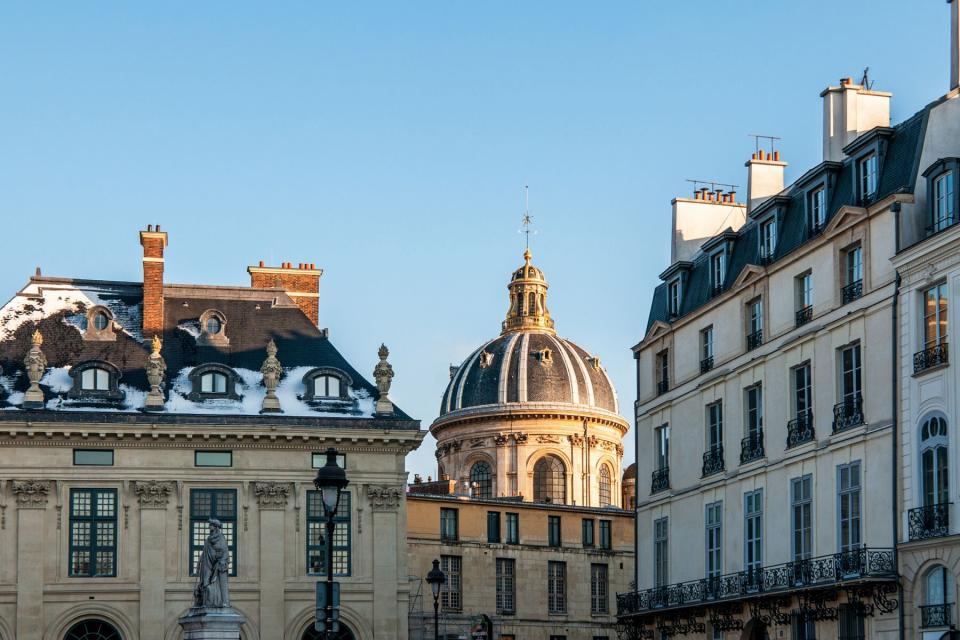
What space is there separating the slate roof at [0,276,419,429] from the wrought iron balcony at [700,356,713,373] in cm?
1184

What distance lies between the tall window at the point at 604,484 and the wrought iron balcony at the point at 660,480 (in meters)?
51.5

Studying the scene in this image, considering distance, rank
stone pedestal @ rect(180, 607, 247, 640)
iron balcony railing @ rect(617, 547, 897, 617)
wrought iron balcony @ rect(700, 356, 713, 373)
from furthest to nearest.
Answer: wrought iron balcony @ rect(700, 356, 713, 373)
iron balcony railing @ rect(617, 547, 897, 617)
stone pedestal @ rect(180, 607, 247, 640)

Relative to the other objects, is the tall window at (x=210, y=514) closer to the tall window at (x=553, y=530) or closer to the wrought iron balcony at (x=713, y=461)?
the wrought iron balcony at (x=713, y=461)

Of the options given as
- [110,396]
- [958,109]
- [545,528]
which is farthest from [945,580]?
[545,528]

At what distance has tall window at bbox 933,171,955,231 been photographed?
3881 cm

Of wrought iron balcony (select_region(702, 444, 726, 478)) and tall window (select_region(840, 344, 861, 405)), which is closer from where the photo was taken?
tall window (select_region(840, 344, 861, 405))

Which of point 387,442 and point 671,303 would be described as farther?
point 387,442

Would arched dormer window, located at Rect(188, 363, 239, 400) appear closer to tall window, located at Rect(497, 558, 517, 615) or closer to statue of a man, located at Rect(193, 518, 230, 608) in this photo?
statue of a man, located at Rect(193, 518, 230, 608)

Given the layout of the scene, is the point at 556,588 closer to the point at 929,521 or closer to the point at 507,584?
the point at 507,584

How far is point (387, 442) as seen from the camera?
194 ft

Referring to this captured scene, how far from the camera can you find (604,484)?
107062mm

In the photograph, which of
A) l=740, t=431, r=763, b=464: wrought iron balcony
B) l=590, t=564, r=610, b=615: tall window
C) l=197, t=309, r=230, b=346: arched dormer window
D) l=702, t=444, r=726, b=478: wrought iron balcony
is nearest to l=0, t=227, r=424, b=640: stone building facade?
l=197, t=309, r=230, b=346: arched dormer window

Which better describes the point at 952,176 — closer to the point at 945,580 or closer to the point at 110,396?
the point at 945,580

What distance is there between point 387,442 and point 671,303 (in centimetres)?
1070
